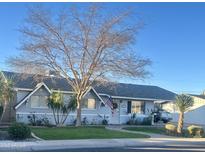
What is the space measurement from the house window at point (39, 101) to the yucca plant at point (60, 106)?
4.08 feet

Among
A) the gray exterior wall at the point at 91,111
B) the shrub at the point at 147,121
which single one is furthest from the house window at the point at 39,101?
the shrub at the point at 147,121

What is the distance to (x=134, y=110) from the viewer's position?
44.1 m

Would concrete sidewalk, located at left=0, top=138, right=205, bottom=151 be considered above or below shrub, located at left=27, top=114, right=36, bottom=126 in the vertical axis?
below

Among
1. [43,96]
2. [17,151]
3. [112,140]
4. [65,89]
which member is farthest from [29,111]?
[17,151]

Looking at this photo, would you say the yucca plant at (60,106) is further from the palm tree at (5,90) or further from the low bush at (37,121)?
the palm tree at (5,90)

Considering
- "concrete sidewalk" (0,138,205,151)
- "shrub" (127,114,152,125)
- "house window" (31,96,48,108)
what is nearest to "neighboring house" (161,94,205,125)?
"shrub" (127,114,152,125)

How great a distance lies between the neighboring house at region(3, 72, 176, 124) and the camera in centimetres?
3600

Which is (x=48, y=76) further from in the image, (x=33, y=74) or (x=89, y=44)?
(x=89, y=44)

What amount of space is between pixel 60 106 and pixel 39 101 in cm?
254

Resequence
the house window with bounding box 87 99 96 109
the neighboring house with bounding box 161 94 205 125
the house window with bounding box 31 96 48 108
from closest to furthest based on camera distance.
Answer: the house window with bounding box 31 96 48 108 < the house window with bounding box 87 99 96 109 < the neighboring house with bounding box 161 94 205 125

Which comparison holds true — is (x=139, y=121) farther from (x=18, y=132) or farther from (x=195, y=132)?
(x=18, y=132)

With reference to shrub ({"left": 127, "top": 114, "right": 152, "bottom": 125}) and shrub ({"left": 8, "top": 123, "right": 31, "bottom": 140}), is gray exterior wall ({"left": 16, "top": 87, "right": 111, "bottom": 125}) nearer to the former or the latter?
shrub ({"left": 127, "top": 114, "right": 152, "bottom": 125})

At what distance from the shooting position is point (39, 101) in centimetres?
3672

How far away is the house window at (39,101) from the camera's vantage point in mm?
36463
